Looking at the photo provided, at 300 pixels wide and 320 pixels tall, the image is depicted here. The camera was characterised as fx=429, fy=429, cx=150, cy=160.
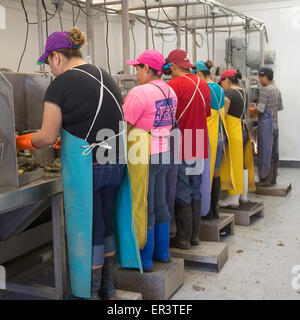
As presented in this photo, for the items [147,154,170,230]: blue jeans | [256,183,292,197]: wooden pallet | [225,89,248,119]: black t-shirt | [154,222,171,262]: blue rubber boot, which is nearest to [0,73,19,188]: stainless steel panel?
[147,154,170,230]: blue jeans

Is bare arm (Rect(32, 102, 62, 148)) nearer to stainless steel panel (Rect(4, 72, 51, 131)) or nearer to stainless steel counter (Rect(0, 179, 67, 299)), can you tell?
stainless steel counter (Rect(0, 179, 67, 299))

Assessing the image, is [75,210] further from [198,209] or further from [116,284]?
[198,209]

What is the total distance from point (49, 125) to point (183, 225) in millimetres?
1503

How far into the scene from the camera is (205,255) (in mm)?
3129

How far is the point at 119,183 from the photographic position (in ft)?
7.57

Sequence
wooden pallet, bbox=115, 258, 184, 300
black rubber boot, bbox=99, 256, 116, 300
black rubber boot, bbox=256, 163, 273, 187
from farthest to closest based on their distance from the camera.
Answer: black rubber boot, bbox=256, 163, 273, 187, wooden pallet, bbox=115, 258, 184, 300, black rubber boot, bbox=99, 256, 116, 300

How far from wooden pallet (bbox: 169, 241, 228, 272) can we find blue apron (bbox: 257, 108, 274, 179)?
2.35 m

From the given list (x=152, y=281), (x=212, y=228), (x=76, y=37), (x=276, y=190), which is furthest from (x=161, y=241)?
(x=276, y=190)

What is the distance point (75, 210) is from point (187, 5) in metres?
3.06

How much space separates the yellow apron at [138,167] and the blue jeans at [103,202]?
212mm

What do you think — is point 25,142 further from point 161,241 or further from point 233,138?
point 233,138

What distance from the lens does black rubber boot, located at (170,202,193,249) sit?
3.14 metres

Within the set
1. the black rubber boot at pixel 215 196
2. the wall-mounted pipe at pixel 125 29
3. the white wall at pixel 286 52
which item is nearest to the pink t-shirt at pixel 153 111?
the wall-mounted pipe at pixel 125 29

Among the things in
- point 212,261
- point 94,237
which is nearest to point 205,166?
point 212,261
